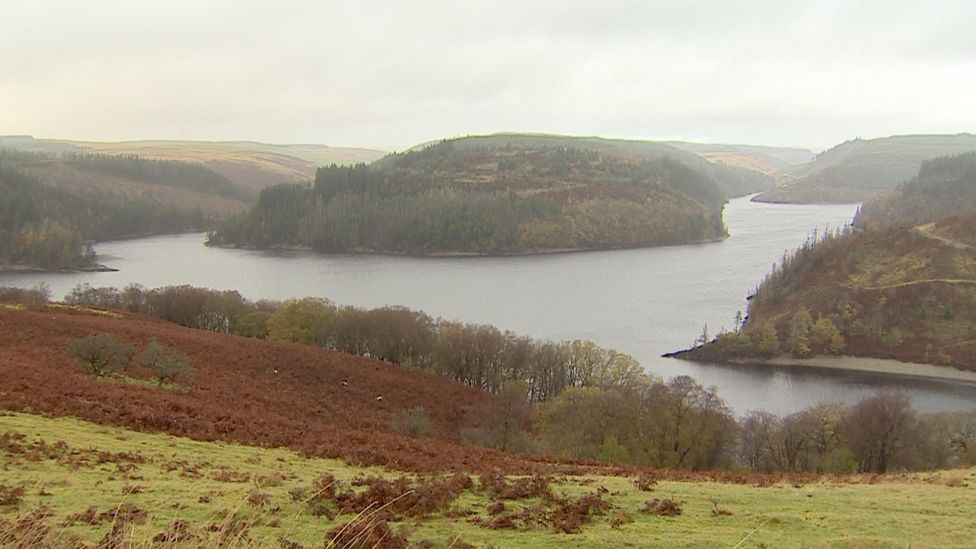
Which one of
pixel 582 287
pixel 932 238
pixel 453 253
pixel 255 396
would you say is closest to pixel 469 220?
pixel 453 253

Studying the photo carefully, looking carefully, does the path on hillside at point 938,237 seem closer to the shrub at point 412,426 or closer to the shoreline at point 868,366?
the shoreline at point 868,366

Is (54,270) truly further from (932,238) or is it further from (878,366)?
(932,238)

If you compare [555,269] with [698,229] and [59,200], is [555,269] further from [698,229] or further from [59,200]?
[59,200]

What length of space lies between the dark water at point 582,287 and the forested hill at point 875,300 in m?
5.17

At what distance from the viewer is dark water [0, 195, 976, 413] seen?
2587 inches

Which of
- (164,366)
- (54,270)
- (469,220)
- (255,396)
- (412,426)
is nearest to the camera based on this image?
(164,366)

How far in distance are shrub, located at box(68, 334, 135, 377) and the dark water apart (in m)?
45.0

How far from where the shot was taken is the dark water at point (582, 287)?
65700 mm

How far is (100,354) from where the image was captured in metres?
24.3

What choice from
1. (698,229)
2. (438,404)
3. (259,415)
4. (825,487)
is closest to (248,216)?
(698,229)

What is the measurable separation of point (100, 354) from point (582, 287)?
3276 inches

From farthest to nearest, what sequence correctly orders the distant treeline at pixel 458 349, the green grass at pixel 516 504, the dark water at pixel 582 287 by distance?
the dark water at pixel 582 287, the distant treeline at pixel 458 349, the green grass at pixel 516 504

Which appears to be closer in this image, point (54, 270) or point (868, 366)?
point (868, 366)

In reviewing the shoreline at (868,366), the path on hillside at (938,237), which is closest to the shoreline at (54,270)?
the shoreline at (868,366)
